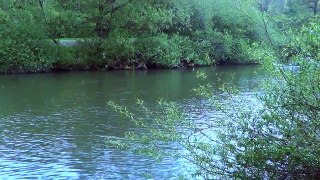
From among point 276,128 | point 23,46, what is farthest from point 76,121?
point 23,46

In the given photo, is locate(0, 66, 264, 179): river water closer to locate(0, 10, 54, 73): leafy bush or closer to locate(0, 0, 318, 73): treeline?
locate(0, 10, 54, 73): leafy bush

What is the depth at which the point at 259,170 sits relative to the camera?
24.6 ft

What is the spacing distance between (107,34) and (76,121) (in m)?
23.6

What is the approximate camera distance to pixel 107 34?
4100cm

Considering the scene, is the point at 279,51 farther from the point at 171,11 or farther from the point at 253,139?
the point at 171,11

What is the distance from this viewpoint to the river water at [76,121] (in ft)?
40.1

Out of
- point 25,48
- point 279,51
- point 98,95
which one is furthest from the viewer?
point 25,48

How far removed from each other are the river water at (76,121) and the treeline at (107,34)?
12.4 ft

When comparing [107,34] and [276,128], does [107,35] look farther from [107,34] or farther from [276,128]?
[276,128]

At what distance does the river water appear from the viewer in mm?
12227

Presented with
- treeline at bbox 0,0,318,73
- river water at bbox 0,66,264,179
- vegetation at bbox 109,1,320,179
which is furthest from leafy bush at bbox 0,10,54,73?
vegetation at bbox 109,1,320,179

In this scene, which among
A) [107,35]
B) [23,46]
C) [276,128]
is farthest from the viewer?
[107,35]

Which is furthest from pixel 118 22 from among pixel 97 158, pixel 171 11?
pixel 97 158

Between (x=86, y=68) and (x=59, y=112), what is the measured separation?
1925 centimetres
